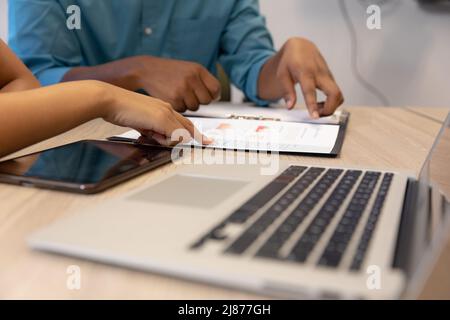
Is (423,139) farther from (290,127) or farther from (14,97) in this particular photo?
(14,97)

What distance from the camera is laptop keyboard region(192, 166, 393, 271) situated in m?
0.25

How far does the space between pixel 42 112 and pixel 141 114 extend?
123mm

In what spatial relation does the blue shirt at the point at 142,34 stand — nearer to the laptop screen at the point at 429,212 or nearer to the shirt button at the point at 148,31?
the shirt button at the point at 148,31

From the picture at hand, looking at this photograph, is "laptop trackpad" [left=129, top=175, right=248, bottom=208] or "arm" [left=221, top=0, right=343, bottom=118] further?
"arm" [left=221, top=0, right=343, bottom=118]

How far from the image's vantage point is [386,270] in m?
0.24

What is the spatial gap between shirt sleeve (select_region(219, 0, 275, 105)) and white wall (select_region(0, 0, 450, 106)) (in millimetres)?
422

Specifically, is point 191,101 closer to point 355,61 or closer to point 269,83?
point 269,83

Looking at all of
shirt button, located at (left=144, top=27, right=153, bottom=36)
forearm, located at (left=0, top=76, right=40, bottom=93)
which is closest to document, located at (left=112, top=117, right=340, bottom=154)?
forearm, located at (left=0, top=76, right=40, bottom=93)

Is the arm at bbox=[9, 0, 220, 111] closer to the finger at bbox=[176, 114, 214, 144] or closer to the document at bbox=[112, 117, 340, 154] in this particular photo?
the document at bbox=[112, 117, 340, 154]

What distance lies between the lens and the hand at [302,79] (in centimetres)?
81

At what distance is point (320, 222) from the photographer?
30 cm

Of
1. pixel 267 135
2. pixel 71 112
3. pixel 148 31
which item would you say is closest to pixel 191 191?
pixel 71 112

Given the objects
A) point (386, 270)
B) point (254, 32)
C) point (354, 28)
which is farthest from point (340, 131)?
point (354, 28)

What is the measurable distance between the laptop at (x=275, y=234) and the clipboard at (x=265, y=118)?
179mm
